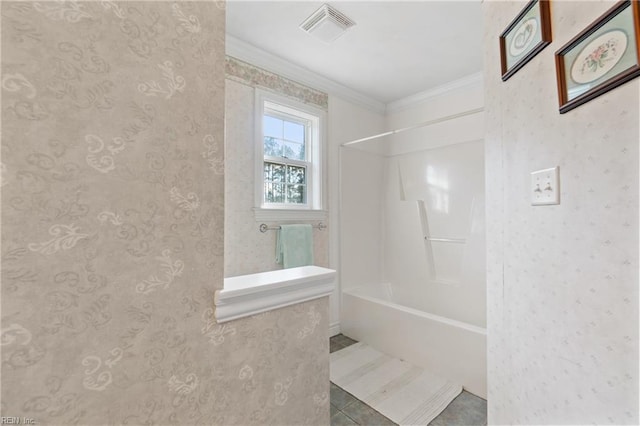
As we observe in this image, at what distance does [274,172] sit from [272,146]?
23 cm

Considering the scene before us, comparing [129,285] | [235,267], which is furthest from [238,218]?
[129,285]

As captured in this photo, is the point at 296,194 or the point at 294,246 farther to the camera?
the point at 296,194

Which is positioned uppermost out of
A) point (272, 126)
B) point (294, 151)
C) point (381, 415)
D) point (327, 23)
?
point (327, 23)

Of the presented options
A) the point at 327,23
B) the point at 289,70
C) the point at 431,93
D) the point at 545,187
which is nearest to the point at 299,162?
the point at 289,70

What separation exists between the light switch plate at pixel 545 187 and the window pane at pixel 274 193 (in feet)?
6.19

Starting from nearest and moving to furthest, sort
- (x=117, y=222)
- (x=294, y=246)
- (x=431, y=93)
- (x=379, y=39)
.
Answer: (x=117, y=222)
(x=379, y=39)
(x=294, y=246)
(x=431, y=93)

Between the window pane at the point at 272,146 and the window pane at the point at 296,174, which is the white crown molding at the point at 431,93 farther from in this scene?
the window pane at the point at 272,146

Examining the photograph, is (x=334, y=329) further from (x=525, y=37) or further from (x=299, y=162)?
(x=525, y=37)

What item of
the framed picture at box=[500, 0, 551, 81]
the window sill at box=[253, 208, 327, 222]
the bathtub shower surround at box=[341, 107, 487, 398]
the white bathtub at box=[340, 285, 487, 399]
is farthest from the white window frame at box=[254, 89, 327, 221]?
the framed picture at box=[500, 0, 551, 81]

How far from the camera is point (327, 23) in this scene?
1848mm

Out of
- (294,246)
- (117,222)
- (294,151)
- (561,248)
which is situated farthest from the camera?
(294,151)

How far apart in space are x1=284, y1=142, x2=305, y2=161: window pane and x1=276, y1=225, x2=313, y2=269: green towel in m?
0.67

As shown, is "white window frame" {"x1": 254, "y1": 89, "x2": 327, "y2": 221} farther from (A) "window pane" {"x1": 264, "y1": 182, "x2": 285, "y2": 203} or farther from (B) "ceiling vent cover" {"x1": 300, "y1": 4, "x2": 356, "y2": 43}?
(B) "ceiling vent cover" {"x1": 300, "y1": 4, "x2": 356, "y2": 43}

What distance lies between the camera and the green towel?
2.36 m
